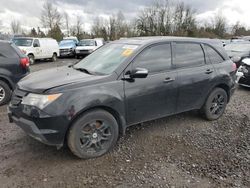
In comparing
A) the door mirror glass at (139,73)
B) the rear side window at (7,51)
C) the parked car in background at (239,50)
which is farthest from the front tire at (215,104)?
the parked car in background at (239,50)

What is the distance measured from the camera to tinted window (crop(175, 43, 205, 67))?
14.1 feet

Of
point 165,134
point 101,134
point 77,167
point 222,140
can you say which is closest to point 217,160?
point 222,140

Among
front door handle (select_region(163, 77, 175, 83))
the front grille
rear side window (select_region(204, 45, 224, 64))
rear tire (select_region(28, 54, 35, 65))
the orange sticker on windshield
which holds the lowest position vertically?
rear tire (select_region(28, 54, 35, 65))

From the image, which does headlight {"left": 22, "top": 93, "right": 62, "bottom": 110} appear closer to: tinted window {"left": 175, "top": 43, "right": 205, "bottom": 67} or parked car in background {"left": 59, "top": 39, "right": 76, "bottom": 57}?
tinted window {"left": 175, "top": 43, "right": 205, "bottom": 67}

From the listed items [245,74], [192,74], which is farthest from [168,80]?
[245,74]

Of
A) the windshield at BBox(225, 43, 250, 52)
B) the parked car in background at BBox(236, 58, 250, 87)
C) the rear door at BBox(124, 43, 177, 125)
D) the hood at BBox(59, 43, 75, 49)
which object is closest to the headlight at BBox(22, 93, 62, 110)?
the rear door at BBox(124, 43, 177, 125)

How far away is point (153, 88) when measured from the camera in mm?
3898

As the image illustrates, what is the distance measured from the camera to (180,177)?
3119 mm

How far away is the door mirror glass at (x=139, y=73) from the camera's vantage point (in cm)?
355

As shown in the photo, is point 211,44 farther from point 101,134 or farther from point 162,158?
point 101,134

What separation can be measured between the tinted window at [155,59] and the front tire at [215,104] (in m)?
1.31

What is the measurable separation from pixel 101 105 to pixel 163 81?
1.19 m

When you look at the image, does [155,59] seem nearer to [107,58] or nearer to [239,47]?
[107,58]

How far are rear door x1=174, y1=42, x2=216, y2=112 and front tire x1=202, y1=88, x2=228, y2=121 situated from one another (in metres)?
0.20
